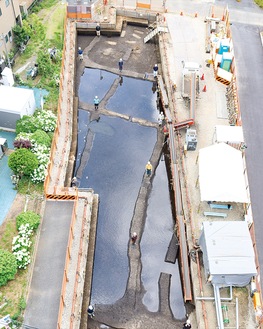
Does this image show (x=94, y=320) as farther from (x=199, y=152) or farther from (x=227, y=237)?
(x=199, y=152)

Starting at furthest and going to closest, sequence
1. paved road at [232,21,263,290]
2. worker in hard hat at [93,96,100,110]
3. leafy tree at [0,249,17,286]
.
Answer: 1. worker in hard hat at [93,96,100,110]
2. paved road at [232,21,263,290]
3. leafy tree at [0,249,17,286]

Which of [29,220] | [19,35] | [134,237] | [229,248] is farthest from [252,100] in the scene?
[29,220]

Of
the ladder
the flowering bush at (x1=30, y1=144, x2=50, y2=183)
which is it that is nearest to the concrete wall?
the flowering bush at (x1=30, y1=144, x2=50, y2=183)

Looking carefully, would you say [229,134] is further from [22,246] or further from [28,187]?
[22,246]

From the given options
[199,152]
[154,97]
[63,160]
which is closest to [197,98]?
[154,97]

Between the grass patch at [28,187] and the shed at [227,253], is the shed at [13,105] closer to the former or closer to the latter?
the grass patch at [28,187]

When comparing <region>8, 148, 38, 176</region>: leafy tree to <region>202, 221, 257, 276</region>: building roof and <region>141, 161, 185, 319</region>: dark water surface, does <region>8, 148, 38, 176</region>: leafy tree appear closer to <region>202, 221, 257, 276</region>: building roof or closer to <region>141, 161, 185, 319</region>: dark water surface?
<region>141, 161, 185, 319</region>: dark water surface

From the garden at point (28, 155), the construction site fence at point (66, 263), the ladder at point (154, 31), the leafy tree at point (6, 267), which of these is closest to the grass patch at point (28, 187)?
the garden at point (28, 155)
